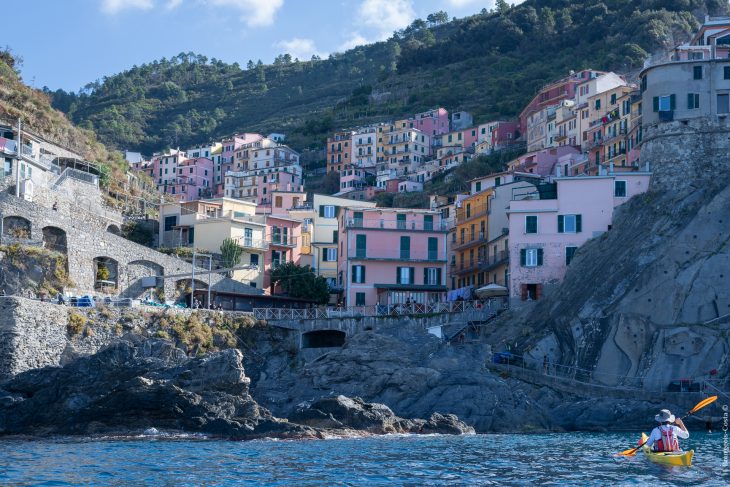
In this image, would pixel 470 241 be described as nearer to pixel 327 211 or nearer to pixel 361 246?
pixel 361 246

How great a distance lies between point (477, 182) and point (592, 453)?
44.1 metres

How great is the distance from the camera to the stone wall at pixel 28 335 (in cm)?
5391

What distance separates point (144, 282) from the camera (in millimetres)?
68250

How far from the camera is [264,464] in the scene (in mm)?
36375

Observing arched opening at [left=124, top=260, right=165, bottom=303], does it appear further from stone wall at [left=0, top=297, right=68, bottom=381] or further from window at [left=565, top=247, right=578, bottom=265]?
window at [left=565, top=247, right=578, bottom=265]

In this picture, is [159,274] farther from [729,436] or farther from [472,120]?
[472,120]

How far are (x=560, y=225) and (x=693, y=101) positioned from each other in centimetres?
1062

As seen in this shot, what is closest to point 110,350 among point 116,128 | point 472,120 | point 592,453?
point 592,453

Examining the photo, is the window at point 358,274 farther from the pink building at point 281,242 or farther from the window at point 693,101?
the window at point 693,101

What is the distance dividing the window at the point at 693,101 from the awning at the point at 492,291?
1528 cm

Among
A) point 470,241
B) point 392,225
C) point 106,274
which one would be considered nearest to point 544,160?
point 470,241

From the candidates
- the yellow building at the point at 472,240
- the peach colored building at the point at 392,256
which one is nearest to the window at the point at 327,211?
the yellow building at the point at 472,240

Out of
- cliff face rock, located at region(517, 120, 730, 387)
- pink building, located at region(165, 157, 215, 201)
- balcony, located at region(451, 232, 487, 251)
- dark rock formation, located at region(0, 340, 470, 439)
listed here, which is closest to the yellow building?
balcony, located at region(451, 232, 487, 251)

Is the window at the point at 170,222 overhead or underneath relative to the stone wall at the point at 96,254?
overhead
